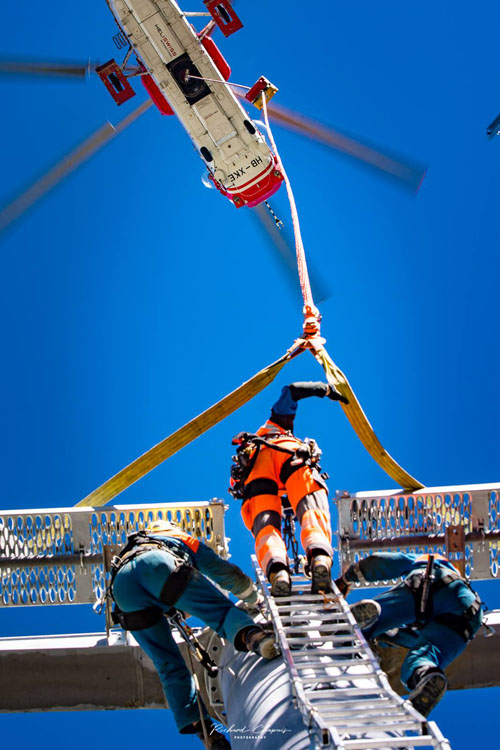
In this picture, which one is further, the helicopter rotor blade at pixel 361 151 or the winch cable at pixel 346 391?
the helicopter rotor blade at pixel 361 151

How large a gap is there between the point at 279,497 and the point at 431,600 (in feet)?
7.33

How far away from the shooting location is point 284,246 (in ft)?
56.6

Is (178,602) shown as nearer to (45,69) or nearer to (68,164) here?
(68,164)

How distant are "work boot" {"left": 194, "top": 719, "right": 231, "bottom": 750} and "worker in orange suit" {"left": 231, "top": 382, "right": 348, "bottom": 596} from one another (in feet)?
5.41

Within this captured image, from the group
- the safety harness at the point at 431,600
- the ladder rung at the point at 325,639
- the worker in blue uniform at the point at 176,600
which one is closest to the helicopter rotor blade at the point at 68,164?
the worker in blue uniform at the point at 176,600

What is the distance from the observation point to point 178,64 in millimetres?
16078

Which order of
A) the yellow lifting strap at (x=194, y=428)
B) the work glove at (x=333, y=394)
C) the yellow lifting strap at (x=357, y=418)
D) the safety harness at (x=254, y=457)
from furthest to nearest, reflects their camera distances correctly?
the yellow lifting strap at (x=194, y=428)
the yellow lifting strap at (x=357, y=418)
the work glove at (x=333, y=394)
the safety harness at (x=254, y=457)

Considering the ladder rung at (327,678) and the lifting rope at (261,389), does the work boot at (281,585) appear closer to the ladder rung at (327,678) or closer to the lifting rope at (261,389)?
the ladder rung at (327,678)

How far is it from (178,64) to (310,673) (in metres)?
12.2

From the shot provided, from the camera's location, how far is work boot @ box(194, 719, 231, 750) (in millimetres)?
8797

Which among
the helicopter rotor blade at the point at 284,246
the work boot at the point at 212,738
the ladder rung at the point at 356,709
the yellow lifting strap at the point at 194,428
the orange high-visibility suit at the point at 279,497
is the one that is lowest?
the ladder rung at the point at 356,709

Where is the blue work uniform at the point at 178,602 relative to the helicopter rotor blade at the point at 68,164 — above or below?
below

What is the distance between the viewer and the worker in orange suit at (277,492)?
9.21 metres

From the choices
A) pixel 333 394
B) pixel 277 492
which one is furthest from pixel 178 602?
pixel 333 394
